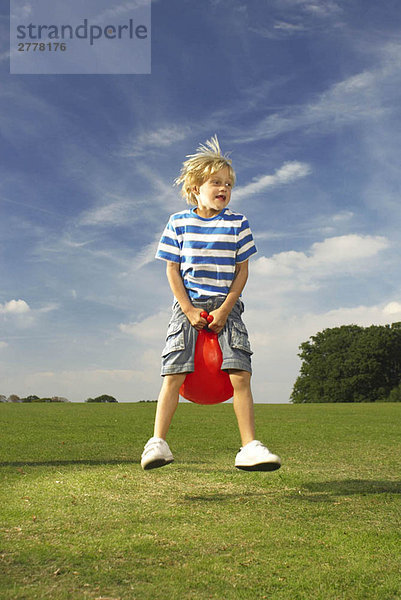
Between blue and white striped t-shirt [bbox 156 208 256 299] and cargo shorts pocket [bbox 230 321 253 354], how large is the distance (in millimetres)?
294

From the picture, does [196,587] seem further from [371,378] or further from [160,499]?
[371,378]

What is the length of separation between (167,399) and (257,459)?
0.88 meters

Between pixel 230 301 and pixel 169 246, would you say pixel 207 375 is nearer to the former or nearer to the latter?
pixel 230 301

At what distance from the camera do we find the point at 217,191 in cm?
486

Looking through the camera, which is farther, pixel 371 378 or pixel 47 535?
pixel 371 378

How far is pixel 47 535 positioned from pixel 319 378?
193 ft

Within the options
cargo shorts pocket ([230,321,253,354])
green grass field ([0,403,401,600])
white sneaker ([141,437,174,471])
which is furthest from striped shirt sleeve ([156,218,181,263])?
green grass field ([0,403,401,600])

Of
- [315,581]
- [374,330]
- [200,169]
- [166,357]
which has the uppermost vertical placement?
[374,330]

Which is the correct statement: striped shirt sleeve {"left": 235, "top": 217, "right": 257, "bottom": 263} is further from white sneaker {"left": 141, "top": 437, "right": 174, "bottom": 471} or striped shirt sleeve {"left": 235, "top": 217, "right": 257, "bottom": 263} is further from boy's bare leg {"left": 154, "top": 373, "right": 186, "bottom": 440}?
white sneaker {"left": 141, "top": 437, "right": 174, "bottom": 471}

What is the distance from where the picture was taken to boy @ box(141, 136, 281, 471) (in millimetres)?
4562

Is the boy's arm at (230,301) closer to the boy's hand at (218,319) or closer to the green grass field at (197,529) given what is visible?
the boy's hand at (218,319)

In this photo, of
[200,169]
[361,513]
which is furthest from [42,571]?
[200,169]

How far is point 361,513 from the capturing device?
4688 mm

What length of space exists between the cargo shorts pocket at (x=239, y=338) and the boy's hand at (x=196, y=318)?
0.26 meters
